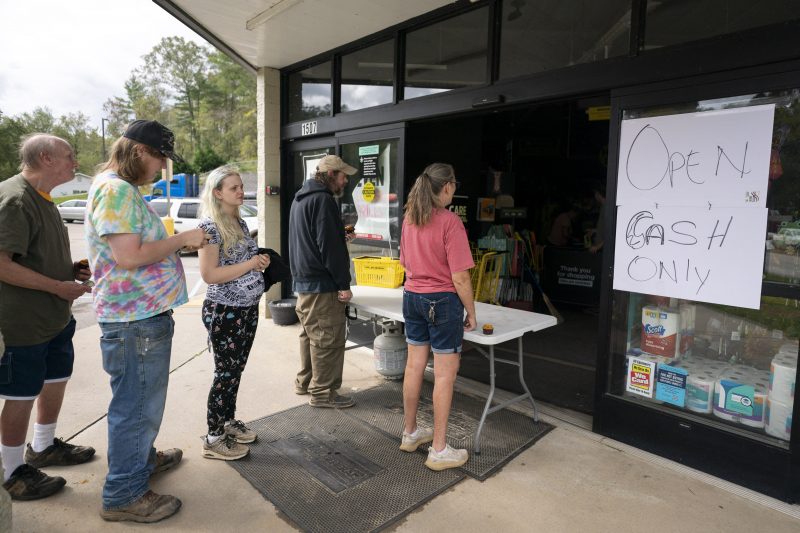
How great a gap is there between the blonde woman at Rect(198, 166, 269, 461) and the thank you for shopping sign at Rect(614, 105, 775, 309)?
2323 millimetres

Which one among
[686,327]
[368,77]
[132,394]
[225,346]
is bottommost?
[132,394]

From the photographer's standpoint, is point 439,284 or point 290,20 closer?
point 439,284

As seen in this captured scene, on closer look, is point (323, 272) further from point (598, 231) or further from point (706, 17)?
point (598, 231)

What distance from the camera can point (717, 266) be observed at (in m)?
2.88

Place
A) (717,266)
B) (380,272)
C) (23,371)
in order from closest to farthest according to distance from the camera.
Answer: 1. (23,371)
2. (717,266)
3. (380,272)

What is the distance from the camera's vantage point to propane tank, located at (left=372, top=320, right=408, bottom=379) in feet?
14.5

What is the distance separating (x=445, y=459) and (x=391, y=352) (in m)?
1.53

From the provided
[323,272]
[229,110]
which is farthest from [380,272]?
[229,110]

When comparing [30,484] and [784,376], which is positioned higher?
[784,376]

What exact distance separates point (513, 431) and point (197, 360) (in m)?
3.29

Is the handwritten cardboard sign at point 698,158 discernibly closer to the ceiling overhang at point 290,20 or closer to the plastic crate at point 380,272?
the plastic crate at point 380,272

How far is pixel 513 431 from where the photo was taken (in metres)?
3.50

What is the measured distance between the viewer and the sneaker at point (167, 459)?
2943 millimetres

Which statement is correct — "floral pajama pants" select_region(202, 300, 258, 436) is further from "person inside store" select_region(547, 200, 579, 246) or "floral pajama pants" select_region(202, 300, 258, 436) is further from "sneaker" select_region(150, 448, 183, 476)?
"person inside store" select_region(547, 200, 579, 246)
